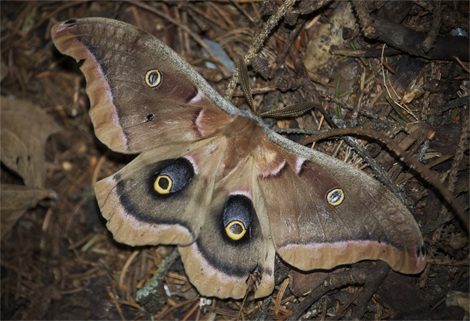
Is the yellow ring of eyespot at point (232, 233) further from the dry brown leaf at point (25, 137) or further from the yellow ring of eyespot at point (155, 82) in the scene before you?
the dry brown leaf at point (25, 137)

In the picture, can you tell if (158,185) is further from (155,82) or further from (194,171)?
(155,82)

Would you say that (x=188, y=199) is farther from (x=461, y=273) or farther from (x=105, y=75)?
(x=461, y=273)

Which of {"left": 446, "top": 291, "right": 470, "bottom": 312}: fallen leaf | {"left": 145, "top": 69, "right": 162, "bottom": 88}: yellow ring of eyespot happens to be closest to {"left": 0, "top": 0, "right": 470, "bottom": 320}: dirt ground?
{"left": 446, "top": 291, "right": 470, "bottom": 312}: fallen leaf

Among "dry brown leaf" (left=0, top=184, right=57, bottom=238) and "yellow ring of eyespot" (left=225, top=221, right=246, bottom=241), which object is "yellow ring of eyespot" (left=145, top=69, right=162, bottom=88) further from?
"dry brown leaf" (left=0, top=184, right=57, bottom=238)

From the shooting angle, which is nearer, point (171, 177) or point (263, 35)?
point (171, 177)

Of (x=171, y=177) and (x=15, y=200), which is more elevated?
(x=171, y=177)

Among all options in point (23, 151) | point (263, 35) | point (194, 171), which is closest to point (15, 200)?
point (23, 151)

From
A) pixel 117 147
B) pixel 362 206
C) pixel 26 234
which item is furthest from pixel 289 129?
pixel 26 234
